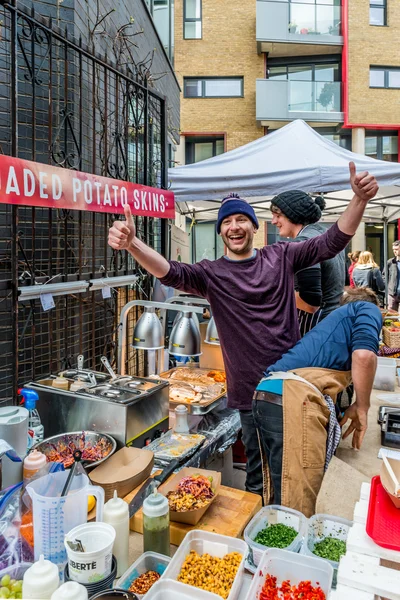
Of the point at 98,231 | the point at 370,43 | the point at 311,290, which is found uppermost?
the point at 370,43

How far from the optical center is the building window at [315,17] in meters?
18.1

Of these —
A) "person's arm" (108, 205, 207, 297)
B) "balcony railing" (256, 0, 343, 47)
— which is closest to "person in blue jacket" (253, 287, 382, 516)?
"person's arm" (108, 205, 207, 297)

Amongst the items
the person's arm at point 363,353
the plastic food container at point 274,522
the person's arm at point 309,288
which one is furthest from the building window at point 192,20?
the plastic food container at point 274,522

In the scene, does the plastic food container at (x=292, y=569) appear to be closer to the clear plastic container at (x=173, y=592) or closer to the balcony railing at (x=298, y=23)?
the clear plastic container at (x=173, y=592)

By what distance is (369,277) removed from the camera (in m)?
8.87

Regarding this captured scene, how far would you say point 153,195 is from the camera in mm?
4203

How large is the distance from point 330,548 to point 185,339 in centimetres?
165

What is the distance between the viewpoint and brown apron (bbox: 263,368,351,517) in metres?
2.33

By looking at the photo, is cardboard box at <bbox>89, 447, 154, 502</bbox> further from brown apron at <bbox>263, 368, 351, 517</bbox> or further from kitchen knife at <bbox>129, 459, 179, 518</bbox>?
brown apron at <bbox>263, 368, 351, 517</bbox>

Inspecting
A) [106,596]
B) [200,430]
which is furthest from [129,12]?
[106,596]

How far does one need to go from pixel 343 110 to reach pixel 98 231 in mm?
16719

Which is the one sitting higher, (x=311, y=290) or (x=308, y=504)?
(x=311, y=290)

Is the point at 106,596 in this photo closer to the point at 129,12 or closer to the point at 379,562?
the point at 379,562

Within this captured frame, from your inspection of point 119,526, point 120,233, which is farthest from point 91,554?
point 120,233
